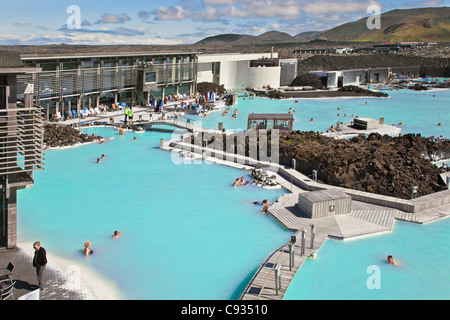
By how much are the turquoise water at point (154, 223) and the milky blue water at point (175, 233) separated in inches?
1.2

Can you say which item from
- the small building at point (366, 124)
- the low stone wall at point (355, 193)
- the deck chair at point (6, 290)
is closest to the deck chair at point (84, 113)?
the low stone wall at point (355, 193)

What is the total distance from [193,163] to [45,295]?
530 inches

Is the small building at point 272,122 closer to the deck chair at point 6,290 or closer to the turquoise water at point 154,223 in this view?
the turquoise water at point 154,223

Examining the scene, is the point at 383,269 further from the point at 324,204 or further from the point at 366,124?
the point at 366,124

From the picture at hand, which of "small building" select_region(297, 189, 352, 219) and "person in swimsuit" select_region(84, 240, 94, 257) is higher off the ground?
"small building" select_region(297, 189, 352, 219)

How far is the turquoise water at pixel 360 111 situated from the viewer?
113 ft

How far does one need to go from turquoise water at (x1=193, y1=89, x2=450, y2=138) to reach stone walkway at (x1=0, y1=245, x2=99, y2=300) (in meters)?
21.2

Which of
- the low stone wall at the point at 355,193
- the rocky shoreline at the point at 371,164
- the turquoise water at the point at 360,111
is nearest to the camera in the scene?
the low stone wall at the point at 355,193

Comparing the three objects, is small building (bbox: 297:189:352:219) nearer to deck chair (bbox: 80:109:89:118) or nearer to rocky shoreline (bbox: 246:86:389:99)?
deck chair (bbox: 80:109:89:118)

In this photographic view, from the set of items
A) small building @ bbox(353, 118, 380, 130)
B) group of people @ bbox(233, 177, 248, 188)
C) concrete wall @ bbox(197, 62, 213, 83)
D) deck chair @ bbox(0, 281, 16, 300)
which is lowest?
deck chair @ bbox(0, 281, 16, 300)

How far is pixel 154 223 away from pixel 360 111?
3105 cm

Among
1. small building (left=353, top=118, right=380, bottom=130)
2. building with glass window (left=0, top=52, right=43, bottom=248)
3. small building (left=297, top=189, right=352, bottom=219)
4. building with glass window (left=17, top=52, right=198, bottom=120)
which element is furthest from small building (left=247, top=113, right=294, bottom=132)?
building with glass window (left=0, top=52, right=43, bottom=248)

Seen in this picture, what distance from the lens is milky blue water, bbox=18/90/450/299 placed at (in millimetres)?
12109

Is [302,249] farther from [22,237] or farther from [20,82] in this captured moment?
[20,82]
